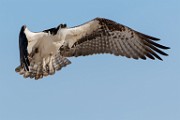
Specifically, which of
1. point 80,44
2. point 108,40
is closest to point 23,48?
point 80,44

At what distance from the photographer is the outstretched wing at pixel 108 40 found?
13.5 m

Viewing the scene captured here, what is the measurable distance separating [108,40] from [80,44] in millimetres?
667

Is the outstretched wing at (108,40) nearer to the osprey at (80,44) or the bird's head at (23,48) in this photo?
the osprey at (80,44)

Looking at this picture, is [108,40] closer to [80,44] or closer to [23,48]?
[80,44]

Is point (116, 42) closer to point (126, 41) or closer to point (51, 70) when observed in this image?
point (126, 41)

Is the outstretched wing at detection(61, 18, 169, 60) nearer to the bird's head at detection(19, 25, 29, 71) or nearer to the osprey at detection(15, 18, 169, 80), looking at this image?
the osprey at detection(15, 18, 169, 80)

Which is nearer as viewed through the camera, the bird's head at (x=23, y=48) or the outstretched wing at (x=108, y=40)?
the bird's head at (x=23, y=48)

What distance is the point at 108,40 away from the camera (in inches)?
544

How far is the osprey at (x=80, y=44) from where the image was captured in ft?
43.9

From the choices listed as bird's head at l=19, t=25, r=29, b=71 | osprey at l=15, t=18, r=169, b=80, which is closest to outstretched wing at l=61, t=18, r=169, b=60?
osprey at l=15, t=18, r=169, b=80

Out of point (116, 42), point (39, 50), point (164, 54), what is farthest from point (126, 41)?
point (39, 50)

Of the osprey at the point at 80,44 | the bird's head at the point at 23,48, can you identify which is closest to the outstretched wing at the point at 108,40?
the osprey at the point at 80,44

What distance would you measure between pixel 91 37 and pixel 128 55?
100cm

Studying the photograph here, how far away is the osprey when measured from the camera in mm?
13367
